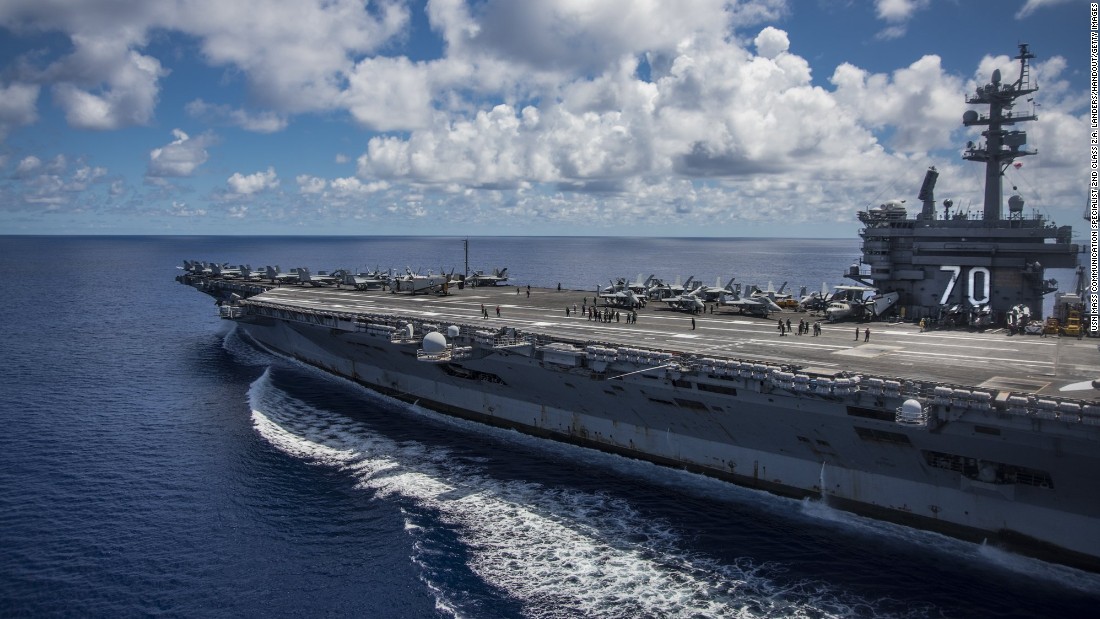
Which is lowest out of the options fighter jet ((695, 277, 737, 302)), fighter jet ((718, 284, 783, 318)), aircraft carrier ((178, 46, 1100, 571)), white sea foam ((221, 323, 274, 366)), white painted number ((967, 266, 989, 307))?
white sea foam ((221, 323, 274, 366))

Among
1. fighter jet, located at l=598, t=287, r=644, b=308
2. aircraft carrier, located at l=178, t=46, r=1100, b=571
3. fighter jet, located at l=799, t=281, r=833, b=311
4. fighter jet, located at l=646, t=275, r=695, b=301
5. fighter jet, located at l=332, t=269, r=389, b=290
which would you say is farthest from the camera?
fighter jet, located at l=332, t=269, r=389, b=290

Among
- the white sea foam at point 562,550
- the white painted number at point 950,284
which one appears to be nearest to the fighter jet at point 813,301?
the white painted number at point 950,284

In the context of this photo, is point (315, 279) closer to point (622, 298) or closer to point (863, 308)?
point (622, 298)

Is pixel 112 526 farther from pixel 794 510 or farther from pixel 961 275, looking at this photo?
pixel 961 275

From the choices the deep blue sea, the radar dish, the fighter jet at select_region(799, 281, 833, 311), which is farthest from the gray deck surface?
the radar dish

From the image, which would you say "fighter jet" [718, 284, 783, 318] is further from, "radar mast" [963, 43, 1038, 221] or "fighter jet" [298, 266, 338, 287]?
A: "fighter jet" [298, 266, 338, 287]

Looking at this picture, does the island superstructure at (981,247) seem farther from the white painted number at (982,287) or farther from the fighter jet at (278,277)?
the fighter jet at (278,277)

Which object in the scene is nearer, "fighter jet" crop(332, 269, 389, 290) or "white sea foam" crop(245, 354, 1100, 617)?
"white sea foam" crop(245, 354, 1100, 617)


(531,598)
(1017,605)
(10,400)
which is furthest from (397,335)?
(1017,605)
